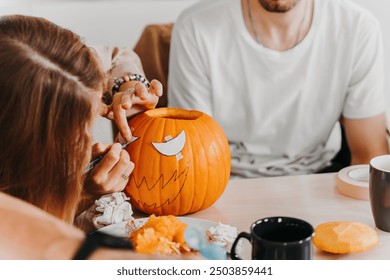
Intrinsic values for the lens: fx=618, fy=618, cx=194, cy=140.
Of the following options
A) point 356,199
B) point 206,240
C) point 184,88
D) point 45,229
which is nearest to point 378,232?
point 356,199

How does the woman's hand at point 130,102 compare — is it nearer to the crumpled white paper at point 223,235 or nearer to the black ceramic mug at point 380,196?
the crumpled white paper at point 223,235

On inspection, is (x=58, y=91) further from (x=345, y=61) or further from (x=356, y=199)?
(x=345, y=61)

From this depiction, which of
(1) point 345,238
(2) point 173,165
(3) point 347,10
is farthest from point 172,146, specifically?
(3) point 347,10

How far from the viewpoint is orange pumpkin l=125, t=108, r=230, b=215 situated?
2.52 ft

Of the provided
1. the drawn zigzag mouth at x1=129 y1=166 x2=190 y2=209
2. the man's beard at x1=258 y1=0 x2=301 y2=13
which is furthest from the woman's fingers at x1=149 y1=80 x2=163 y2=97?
the man's beard at x1=258 y1=0 x2=301 y2=13

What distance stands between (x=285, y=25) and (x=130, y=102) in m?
0.48

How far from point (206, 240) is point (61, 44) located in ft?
0.89

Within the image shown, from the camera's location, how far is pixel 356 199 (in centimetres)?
83

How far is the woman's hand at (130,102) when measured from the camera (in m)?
0.77

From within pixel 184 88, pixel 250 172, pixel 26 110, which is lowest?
pixel 250 172

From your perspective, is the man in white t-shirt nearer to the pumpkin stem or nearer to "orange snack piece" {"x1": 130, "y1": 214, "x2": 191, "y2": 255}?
the pumpkin stem

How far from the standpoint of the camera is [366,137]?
113 cm

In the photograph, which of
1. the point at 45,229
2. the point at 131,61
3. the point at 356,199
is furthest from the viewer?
the point at 131,61

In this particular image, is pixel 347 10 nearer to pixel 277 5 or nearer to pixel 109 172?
pixel 277 5
